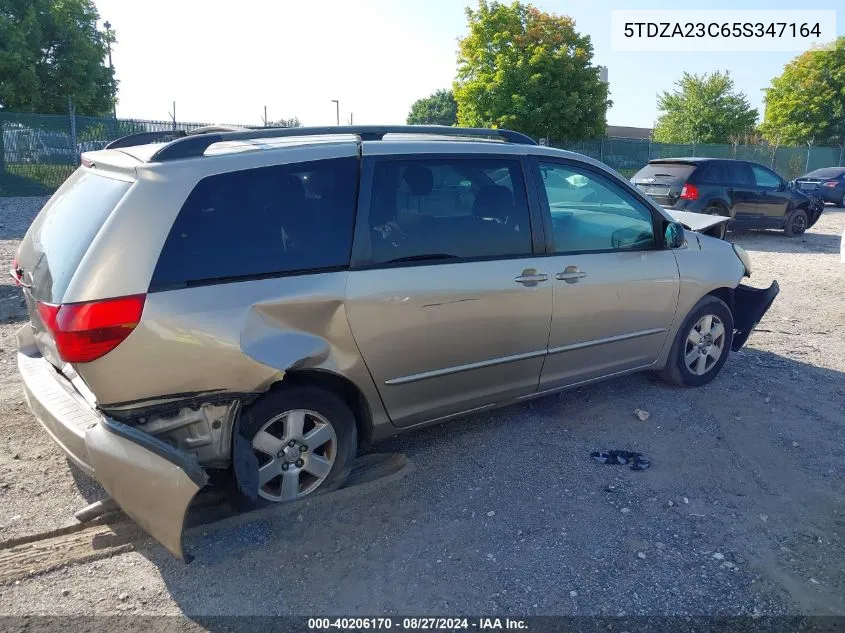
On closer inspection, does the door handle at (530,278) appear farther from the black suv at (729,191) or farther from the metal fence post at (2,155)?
the metal fence post at (2,155)

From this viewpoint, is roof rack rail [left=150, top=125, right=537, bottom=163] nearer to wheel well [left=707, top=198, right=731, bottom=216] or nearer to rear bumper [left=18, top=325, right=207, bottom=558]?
rear bumper [left=18, top=325, right=207, bottom=558]

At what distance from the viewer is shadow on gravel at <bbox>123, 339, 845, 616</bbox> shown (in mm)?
2943

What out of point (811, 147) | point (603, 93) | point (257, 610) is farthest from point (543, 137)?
point (257, 610)

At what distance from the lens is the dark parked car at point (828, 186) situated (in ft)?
72.8

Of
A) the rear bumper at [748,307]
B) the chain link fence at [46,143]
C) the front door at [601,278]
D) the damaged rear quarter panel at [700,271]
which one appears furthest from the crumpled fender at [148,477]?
the chain link fence at [46,143]

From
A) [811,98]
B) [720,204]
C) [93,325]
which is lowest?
[720,204]

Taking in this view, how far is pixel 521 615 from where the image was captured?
284 cm

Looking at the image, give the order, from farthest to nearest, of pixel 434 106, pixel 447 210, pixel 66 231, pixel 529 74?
pixel 434 106 < pixel 529 74 < pixel 447 210 < pixel 66 231

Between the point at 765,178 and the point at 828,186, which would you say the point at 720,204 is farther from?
the point at 828,186

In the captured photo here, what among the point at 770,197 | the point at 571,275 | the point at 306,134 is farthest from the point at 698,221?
the point at 770,197

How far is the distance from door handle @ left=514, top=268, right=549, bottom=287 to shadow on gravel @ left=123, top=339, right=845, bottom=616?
3.43ft

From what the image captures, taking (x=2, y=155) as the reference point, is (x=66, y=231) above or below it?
above

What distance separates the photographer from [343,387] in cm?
362

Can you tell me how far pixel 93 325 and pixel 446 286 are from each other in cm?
175
